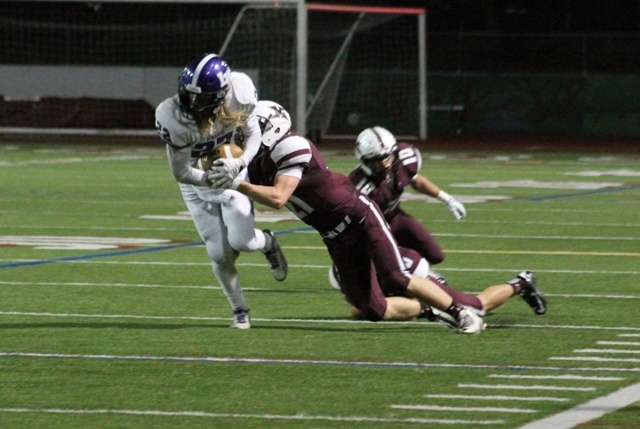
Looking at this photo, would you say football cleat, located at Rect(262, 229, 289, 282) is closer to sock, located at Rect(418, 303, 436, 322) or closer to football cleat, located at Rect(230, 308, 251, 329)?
football cleat, located at Rect(230, 308, 251, 329)

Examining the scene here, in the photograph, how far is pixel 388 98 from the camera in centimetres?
3088

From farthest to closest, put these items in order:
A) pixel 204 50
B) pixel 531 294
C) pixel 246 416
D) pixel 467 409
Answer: pixel 204 50
pixel 531 294
pixel 467 409
pixel 246 416

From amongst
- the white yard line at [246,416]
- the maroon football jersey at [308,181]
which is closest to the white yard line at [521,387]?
the white yard line at [246,416]

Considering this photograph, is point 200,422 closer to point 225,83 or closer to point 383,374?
point 383,374

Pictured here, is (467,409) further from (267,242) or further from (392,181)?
Answer: (392,181)

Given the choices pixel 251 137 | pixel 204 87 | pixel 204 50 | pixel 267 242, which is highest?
pixel 204 87

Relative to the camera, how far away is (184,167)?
748 cm

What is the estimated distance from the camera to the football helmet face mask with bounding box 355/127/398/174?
8.43 m

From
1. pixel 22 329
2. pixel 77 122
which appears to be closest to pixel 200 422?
pixel 22 329

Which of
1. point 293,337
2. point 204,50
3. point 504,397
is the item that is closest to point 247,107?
point 293,337

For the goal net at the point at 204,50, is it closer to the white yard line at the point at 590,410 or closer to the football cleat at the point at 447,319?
the football cleat at the point at 447,319

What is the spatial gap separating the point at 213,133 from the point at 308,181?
1.88ft

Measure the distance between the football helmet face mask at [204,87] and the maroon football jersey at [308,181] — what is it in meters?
0.48

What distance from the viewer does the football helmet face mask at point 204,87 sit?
7.27 meters
